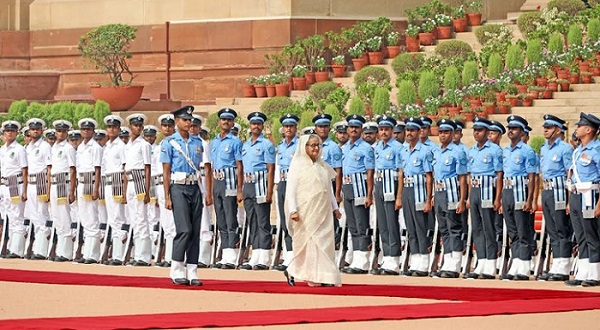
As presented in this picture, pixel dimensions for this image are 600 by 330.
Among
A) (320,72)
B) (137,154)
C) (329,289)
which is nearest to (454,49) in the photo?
(320,72)

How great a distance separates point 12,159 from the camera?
28828 millimetres

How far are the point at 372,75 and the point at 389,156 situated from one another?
32.7 ft

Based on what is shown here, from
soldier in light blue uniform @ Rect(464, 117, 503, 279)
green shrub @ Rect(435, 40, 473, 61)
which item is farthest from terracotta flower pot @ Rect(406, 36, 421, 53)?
soldier in light blue uniform @ Rect(464, 117, 503, 279)

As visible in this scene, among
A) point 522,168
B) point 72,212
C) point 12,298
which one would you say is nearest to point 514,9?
point 72,212

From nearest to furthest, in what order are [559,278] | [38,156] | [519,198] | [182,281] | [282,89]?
[182,281] < [559,278] < [519,198] < [38,156] < [282,89]

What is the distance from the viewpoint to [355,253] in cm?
2516

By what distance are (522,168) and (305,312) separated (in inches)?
247

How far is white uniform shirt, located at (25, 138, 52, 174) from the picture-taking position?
93.4 feet

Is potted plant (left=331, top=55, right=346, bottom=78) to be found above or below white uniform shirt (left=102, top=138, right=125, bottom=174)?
above

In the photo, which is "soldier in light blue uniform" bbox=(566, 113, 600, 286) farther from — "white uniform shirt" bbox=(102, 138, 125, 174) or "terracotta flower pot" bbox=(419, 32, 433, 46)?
"terracotta flower pot" bbox=(419, 32, 433, 46)

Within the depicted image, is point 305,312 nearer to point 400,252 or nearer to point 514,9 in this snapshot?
point 400,252

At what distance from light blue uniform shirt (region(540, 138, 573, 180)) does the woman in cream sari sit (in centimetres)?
290

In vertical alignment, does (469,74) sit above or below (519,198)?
above

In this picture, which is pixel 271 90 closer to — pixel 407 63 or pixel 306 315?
pixel 407 63
